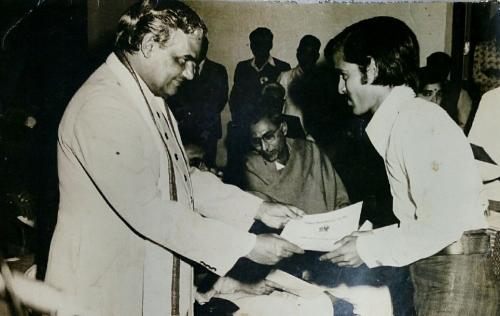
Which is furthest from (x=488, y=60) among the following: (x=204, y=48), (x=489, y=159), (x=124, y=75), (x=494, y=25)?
(x=124, y=75)

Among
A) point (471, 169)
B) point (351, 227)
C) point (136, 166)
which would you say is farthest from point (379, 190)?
point (136, 166)

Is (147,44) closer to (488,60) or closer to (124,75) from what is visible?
(124,75)

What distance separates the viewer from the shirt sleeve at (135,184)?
82.8 inches

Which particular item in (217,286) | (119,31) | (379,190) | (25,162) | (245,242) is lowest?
(217,286)

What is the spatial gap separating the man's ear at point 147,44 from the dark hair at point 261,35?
0.35m

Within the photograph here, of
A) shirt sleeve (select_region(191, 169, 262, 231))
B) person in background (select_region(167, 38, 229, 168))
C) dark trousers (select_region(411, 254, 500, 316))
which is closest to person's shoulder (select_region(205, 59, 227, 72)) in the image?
person in background (select_region(167, 38, 229, 168))

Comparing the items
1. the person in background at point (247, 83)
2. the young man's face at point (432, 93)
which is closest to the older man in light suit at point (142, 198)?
the person in background at point (247, 83)

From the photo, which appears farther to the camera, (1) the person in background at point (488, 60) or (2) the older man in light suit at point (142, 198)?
(1) the person in background at point (488, 60)

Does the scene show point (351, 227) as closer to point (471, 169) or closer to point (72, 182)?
point (471, 169)

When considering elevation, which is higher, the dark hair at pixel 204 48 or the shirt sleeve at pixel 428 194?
the dark hair at pixel 204 48

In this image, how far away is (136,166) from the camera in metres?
2.11

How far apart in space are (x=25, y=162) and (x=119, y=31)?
58 centimetres

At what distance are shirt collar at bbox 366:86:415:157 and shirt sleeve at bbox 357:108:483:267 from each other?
4cm

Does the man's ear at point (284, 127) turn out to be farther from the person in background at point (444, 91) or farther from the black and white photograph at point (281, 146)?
the person in background at point (444, 91)
